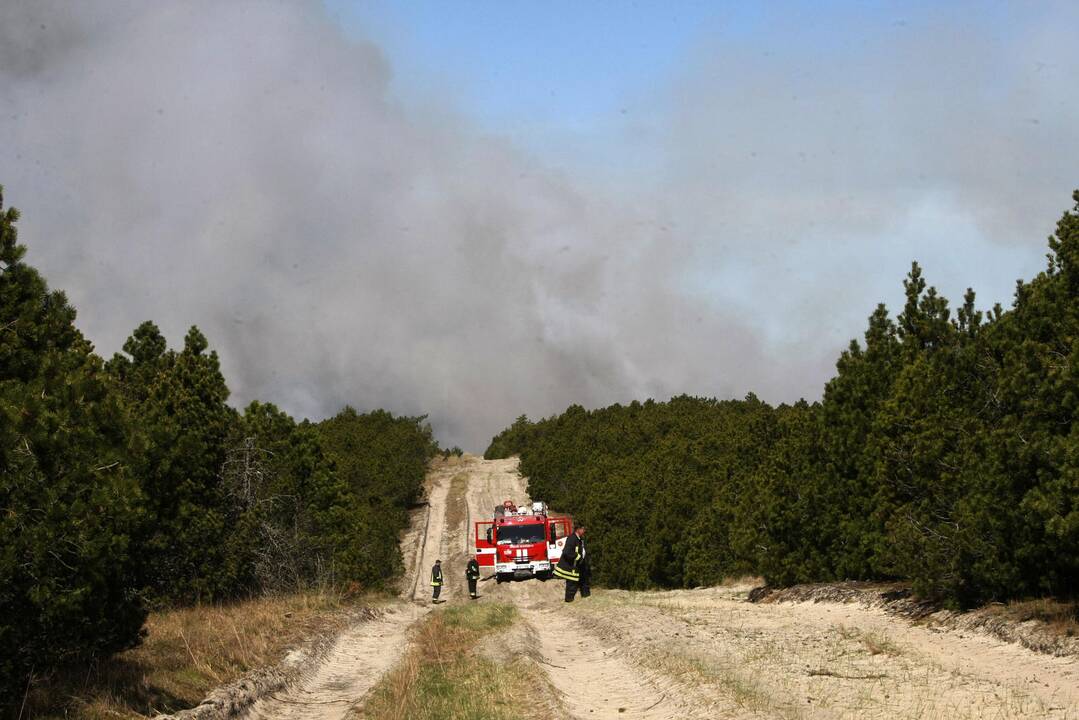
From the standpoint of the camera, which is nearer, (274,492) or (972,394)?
(972,394)

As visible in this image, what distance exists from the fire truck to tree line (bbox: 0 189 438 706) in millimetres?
12229

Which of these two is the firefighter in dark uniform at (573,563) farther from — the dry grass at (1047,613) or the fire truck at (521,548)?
the dry grass at (1047,613)

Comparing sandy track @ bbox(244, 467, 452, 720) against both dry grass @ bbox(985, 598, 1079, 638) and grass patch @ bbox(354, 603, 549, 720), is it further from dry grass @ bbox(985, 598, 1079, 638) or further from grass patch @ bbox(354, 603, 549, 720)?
dry grass @ bbox(985, 598, 1079, 638)

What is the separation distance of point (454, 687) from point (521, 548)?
90.9ft

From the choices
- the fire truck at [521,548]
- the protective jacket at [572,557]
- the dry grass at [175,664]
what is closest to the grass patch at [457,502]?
the fire truck at [521,548]

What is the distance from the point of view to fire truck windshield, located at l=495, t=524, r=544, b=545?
40.2 m

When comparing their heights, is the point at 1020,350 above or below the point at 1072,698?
above

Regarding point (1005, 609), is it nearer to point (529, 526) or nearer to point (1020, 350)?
point (1020, 350)

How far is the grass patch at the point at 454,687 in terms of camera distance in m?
10.7

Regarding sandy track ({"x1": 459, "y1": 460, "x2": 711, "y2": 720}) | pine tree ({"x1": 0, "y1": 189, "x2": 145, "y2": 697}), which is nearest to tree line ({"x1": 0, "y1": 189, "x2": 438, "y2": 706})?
pine tree ({"x1": 0, "y1": 189, "x2": 145, "y2": 697})

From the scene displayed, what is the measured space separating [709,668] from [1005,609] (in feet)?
20.2

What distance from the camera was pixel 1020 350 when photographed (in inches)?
592

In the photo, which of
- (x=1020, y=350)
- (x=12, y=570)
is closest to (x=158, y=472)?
(x=12, y=570)

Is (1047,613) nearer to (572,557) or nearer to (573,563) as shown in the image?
(572,557)
